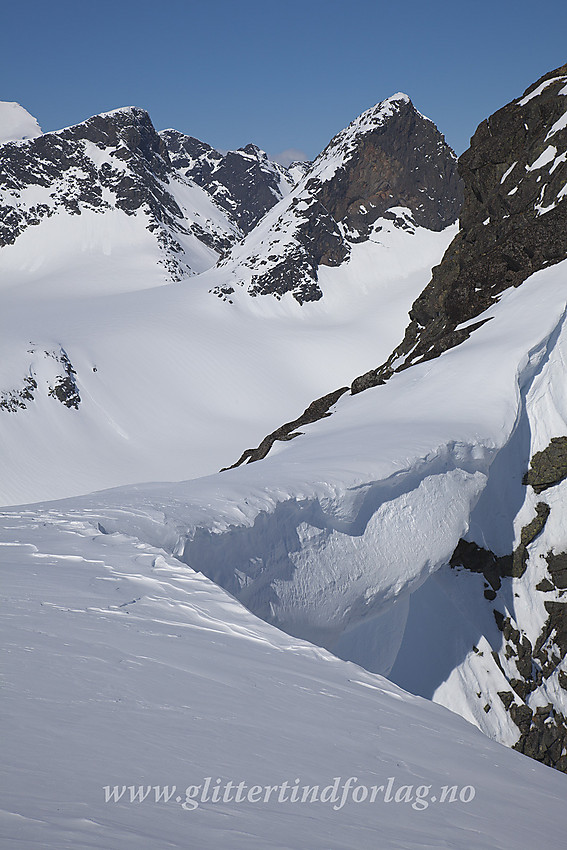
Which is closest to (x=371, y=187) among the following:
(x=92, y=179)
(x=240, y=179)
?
(x=92, y=179)

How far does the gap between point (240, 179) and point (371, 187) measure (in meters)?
50.8

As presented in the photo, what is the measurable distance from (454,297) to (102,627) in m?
14.9

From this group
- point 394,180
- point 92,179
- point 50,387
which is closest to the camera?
point 50,387

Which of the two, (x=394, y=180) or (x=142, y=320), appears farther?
(x=394, y=180)

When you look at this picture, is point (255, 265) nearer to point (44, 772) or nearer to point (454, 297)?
point (454, 297)

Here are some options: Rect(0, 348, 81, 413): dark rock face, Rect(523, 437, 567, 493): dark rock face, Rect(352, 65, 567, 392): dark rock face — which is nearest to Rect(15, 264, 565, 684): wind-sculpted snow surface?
Rect(523, 437, 567, 493): dark rock face

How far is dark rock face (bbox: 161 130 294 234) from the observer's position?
355ft

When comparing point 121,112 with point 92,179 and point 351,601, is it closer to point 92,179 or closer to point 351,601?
point 92,179

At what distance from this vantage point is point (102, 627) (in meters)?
3.79

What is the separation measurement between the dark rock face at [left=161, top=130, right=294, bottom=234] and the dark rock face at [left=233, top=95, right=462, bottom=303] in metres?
34.9

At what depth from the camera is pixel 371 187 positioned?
68.7 meters

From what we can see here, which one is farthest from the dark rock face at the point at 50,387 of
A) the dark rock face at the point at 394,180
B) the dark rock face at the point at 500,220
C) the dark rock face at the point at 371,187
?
the dark rock face at the point at 394,180

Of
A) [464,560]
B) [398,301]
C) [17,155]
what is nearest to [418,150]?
[398,301]

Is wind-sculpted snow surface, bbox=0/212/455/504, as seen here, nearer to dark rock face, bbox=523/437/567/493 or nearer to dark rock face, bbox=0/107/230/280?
dark rock face, bbox=0/107/230/280
